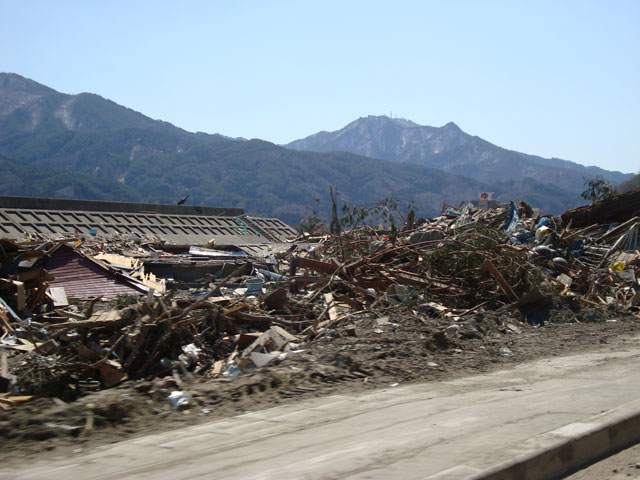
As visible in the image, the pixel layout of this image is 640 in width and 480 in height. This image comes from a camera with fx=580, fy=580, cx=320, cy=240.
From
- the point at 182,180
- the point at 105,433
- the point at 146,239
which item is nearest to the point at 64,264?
the point at 146,239

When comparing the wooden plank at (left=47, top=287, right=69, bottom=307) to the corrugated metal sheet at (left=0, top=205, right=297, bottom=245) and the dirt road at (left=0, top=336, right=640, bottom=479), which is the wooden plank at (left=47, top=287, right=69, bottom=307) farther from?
the corrugated metal sheet at (left=0, top=205, right=297, bottom=245)

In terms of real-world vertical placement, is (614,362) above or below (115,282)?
below

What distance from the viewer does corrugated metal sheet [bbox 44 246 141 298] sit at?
11.5 m

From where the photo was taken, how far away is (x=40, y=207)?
18.5 metres

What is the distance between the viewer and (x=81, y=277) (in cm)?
1191

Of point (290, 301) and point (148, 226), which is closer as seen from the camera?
point (290, 301)

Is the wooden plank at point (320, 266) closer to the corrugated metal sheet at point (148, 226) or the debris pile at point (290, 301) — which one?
the debris pile at point (290, 301)

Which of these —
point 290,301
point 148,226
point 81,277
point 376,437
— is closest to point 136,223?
point 148,226

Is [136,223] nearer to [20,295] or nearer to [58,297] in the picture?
[58,297]

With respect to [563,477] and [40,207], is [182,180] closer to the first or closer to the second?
[40,207]

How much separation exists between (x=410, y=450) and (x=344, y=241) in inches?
348

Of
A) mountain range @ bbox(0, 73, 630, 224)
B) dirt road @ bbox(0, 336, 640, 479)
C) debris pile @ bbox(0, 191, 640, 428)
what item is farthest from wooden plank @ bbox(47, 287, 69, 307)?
mountain range @ bbox(0, 73, 630, 224)

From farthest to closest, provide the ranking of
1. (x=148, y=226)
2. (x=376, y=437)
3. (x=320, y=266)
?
1. (x=148, y=226)
2. (x=320, y=266)
3. (x=376, y=437)

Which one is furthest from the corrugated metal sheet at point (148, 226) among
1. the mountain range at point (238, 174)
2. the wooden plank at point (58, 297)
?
the mountain range at point (238, 174)
